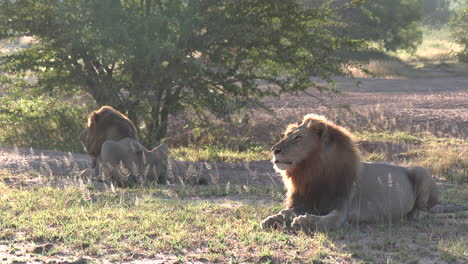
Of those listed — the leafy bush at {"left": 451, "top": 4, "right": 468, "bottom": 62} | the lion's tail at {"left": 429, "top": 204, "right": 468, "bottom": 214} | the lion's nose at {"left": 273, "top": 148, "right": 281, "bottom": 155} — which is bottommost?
the lion's tail at {"left": 429, "top": 204, "right": 468, "bottom": 214}

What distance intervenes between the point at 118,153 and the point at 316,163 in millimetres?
3534

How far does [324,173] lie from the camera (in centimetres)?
623

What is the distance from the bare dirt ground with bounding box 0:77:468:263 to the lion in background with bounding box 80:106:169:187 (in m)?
0.37

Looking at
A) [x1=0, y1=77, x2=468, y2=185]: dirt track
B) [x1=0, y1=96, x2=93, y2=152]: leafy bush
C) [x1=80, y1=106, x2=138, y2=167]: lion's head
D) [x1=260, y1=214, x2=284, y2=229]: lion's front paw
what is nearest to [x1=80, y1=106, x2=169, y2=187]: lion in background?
[x1=80, y1=106, x2=138, y2=167]: lion's head

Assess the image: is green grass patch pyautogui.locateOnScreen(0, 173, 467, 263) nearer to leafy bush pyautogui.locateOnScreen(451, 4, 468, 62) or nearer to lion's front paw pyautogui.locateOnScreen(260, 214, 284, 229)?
lion's front paw pyautogui.locateOnScreen(260, 214, 284, 229)

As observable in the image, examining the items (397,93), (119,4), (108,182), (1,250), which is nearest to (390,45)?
(397,93)

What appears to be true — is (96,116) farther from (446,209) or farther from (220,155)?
(446,209)

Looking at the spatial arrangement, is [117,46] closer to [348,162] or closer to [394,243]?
[348,162]

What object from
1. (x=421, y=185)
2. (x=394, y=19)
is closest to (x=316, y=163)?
(x=421, y=185)

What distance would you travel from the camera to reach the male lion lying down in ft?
20.2

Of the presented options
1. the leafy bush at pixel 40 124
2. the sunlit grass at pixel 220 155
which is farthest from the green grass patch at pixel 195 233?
the leafy bush at pixel 40 124

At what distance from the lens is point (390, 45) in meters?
36.3

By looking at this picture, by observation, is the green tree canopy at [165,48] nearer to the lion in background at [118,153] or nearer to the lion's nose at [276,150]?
the lion in background at [118,153]

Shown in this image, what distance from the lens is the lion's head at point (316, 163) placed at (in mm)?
6168
